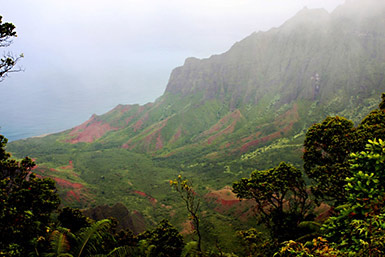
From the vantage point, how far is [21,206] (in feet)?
Answer: 63.9

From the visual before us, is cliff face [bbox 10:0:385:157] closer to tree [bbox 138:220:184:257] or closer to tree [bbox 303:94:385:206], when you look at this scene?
tree [bbox 138:220:184:257]

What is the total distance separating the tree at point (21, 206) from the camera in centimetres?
1291

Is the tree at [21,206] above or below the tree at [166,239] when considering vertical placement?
above

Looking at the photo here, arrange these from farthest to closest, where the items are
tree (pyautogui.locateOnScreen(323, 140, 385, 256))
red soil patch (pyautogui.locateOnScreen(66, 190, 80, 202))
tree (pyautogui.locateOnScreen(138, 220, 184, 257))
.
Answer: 1. red soil patch (pyautogui.locateOnScreen(66, 190, 80, 202))
2. tree (pyautogui.locateOnScreen(138, 220, 184, 257))
3. tree (pyautogui.locateOnScreen(323, 140, 385, 256))

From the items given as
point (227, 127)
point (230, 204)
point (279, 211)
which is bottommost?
point (230, 204)

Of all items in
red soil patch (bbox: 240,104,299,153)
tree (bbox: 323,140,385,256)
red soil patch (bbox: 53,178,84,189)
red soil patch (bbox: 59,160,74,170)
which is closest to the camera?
tree (bbox: 323,140,385,256)

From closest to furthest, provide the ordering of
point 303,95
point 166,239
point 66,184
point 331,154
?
1. point 331,154
2. point 166,239
3. point 66,184
4. point 303,95

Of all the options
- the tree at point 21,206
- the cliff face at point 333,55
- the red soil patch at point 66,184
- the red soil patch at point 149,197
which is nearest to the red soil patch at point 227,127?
the cliff face at point 333,55

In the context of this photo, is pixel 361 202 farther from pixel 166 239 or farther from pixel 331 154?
pixel 166 239

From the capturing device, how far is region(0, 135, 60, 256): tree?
12.9m

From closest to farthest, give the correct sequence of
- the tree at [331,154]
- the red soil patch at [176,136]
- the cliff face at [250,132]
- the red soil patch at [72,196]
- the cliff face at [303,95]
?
the tree at [331,154], the red soil patch at [72,196], the cliff face at [250,132], the cliff face at [303,95], the red soil patch at [176,136]

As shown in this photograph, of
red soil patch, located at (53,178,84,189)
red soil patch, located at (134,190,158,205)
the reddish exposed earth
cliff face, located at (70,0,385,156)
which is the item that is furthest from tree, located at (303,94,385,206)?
cliff face, located at (70,0,385,156)

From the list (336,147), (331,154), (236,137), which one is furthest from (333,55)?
(336,147)

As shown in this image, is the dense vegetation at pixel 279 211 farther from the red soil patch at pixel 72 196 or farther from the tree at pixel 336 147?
the red soil patch at pixel 72 196
